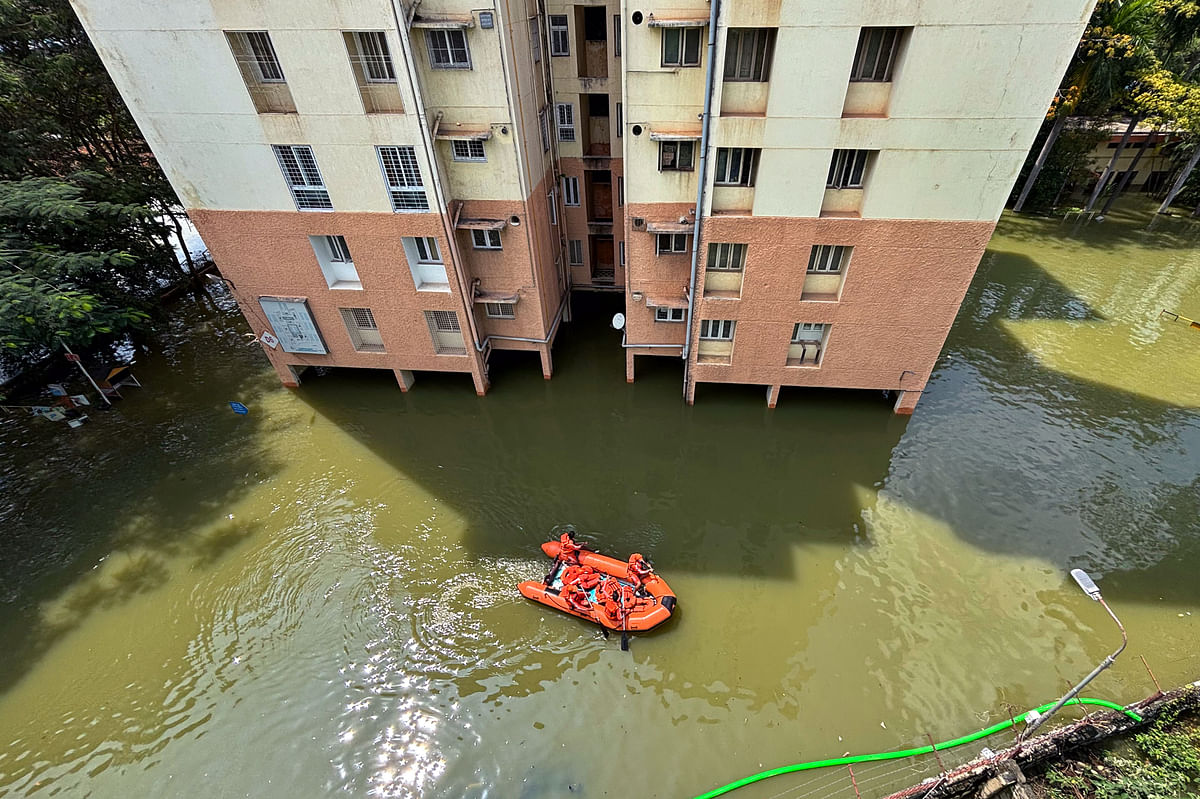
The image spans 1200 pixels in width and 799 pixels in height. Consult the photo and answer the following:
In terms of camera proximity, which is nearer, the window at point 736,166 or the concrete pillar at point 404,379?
the window at point 736,166

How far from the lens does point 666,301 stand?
47.0 feet

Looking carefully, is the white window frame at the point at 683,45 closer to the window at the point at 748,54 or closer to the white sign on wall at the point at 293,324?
the window at the point at 748,54

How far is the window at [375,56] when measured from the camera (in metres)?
10.9

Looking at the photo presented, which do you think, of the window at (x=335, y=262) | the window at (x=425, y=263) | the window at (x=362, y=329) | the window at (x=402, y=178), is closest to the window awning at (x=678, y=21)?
the window at (x=402, y=178)

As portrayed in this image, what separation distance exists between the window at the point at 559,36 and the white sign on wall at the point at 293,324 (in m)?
10.4

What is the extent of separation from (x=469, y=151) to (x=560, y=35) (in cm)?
560

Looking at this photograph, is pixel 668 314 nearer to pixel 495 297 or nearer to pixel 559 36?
pixel 495 297

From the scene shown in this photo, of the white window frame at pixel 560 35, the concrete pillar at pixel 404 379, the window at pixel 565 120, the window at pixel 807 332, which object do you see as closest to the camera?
the window at pixel 807 332

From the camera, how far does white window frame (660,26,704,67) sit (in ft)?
34.7

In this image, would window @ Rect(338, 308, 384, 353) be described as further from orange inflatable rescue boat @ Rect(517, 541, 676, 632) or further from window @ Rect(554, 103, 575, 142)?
orange inflatable rescue boat @ Rect(517, 541, 676, 632)

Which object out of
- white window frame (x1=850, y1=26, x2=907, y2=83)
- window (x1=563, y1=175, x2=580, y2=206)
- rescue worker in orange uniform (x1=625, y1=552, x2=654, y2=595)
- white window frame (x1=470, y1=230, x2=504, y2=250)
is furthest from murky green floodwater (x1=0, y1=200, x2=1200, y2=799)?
white window frame (x1=850, y1=26, x2=907, y2=83)

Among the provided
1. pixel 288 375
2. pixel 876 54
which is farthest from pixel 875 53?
pixel 288 375

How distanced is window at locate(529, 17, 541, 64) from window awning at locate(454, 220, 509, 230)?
15.1 ft

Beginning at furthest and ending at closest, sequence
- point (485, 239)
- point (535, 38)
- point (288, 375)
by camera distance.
Answer: 1. point (288, 375)
2. point (485, 239)
3. point (535, 38)
